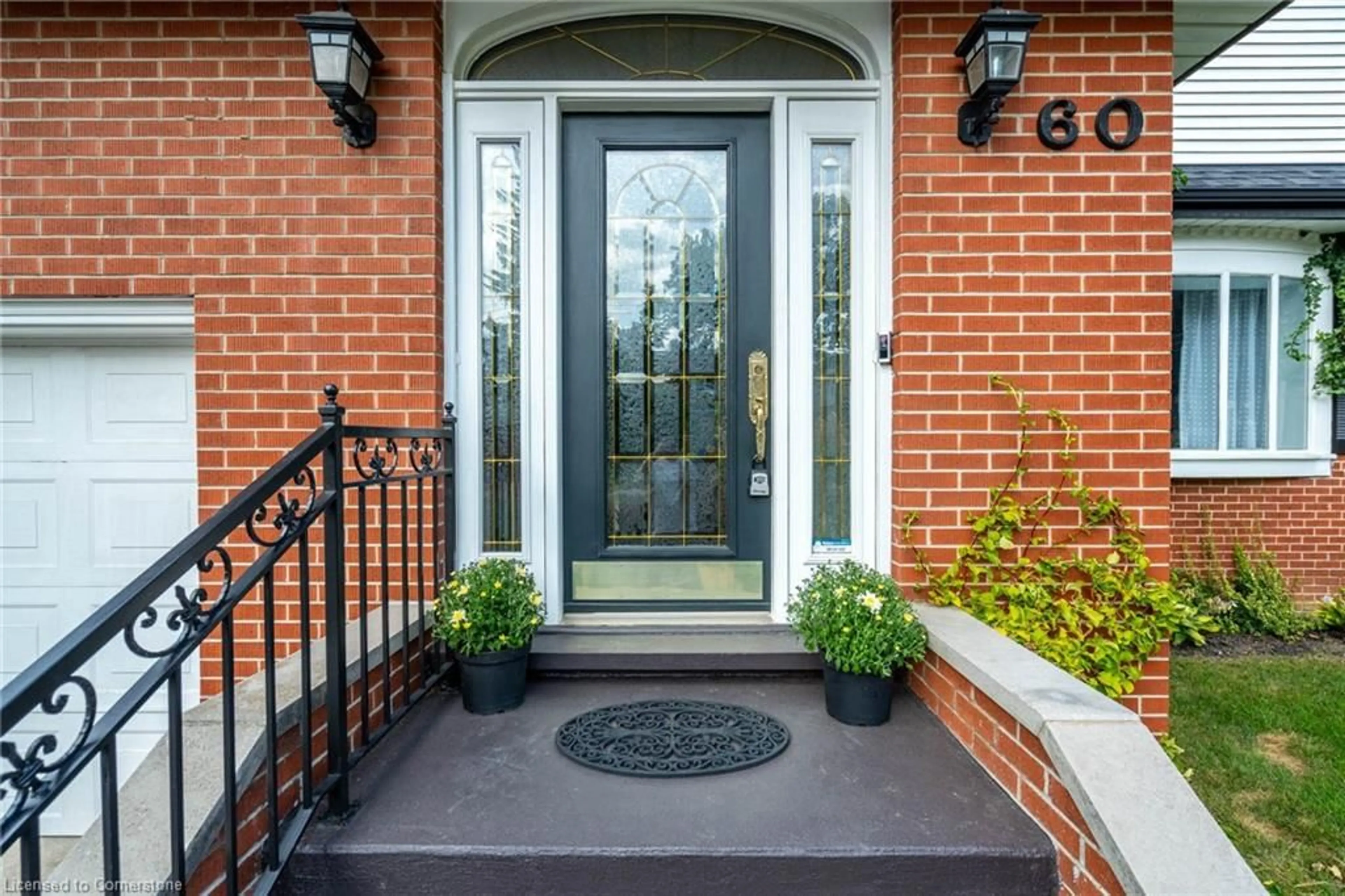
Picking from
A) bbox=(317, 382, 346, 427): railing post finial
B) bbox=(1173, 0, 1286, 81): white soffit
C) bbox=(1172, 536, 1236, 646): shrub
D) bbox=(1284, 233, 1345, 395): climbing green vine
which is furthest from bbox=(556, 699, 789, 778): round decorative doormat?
bbox=(1284, 233, 1345, 395): climbing green vine

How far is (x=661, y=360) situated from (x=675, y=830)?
67.5 inches

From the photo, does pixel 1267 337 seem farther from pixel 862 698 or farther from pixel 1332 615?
pixel 862 698

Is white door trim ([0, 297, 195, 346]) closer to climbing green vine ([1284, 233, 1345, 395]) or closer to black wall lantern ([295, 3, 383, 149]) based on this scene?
black wall lantern ([295, 3, 383, 149])

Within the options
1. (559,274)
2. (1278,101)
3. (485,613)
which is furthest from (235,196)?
(1278,101)

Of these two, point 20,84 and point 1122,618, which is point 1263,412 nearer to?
point 1122,618

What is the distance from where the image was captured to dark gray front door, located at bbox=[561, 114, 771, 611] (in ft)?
9.38

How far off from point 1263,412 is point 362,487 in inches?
240

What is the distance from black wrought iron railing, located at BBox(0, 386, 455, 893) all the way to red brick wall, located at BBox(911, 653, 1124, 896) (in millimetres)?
1650

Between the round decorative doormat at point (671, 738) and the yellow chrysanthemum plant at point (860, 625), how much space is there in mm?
294

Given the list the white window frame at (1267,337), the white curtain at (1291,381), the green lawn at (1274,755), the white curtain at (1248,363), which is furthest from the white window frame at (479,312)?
the white curtain at (1291,381)

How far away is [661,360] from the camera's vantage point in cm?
289

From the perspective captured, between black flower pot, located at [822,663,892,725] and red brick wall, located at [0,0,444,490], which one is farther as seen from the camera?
red brick wall, located at [0,0,444,490]

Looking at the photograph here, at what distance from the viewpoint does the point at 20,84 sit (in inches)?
102

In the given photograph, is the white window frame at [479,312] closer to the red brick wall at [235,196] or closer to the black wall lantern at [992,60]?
the red brick wall at [235,196]
